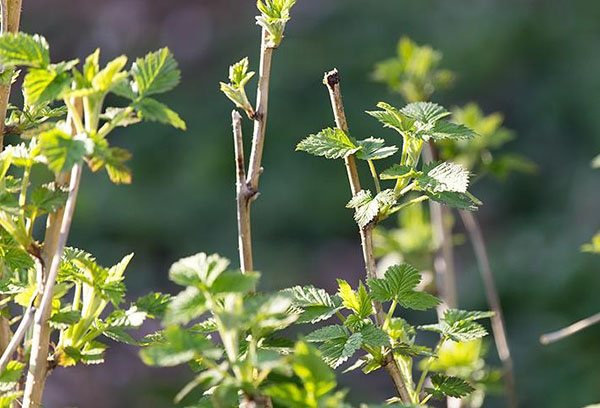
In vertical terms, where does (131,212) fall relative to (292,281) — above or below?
above

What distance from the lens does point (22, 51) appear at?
509 millimetres

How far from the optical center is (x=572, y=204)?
10.1 feet

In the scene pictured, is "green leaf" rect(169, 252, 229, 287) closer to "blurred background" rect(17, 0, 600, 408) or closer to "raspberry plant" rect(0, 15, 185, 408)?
"raspberry plant" rect(0, 15, 185, 408)

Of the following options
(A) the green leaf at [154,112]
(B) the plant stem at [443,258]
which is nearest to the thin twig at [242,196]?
(A) the green leaf at [154,112]

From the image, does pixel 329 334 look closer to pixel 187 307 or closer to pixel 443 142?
pixel 187 307

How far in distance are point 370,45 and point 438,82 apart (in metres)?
2.44

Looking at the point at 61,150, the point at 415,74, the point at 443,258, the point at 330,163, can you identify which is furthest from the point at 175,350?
the point at 330,163

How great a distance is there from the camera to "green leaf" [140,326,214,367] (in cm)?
44

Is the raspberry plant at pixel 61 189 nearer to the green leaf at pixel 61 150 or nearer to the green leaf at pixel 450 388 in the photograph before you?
the green leaf at pixel 61 150

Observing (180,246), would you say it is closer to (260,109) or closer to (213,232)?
(213,232)

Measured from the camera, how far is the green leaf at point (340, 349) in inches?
22.7

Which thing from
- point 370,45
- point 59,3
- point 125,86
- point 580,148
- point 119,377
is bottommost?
point 125,86

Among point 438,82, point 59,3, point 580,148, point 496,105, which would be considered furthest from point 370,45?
point 438,82

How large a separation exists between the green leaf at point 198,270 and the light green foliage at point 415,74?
2.70ft
